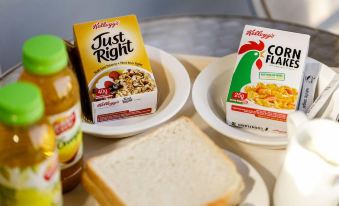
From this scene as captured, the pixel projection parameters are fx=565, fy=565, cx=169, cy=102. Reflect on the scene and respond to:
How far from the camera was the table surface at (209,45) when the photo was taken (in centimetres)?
102

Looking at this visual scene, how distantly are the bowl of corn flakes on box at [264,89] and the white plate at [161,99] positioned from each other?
4 cm

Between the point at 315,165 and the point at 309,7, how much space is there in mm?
1014

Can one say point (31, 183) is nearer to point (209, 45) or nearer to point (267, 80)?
point (267, 80)

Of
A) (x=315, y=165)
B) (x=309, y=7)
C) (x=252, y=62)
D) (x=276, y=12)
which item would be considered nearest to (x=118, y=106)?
(x=252, y=62)

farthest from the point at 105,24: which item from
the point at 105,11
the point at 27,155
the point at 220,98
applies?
the point at 105,11

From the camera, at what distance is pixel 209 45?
1.43 meters

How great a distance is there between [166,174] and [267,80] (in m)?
0.29

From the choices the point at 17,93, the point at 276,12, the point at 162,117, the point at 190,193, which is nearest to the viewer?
the point at 17,93

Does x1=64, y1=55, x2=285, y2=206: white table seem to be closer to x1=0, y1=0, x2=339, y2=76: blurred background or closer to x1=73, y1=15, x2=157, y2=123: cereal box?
x1=73, y1=15, x2=157, y2=123: cereal box

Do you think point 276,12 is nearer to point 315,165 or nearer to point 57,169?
point 315,165

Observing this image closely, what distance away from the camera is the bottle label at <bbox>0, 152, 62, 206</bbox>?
733 mm

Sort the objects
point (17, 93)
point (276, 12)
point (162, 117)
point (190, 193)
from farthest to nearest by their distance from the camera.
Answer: point (276, 12) → point (162, 117) → point (190, 193) → point (17, 93)

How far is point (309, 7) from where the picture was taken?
5.58 feet

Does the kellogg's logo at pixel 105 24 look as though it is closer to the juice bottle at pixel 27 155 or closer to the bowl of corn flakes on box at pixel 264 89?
the bowl of corn flakes on box at pixel 264 89
